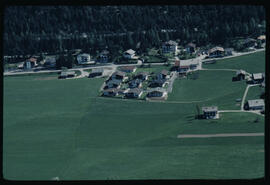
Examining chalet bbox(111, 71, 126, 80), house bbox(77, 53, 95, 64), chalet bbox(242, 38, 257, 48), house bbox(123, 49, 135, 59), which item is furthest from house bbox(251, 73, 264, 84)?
house bbox(77, 53, 95, 64)

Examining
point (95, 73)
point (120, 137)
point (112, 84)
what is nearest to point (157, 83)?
point (112, 84)

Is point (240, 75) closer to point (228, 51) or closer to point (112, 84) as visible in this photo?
point (228, 51)

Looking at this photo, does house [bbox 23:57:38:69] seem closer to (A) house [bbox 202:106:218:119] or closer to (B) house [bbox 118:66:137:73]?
(B) house [bbox 118:66:137:73]

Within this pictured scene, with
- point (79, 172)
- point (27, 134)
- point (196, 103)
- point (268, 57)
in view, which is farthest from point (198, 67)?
point (268, 57)

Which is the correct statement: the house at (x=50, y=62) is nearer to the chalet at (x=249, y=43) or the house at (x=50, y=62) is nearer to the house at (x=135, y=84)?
the house at (x=135, y=84)

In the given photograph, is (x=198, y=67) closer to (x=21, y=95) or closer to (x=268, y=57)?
(x=21, y=95)
